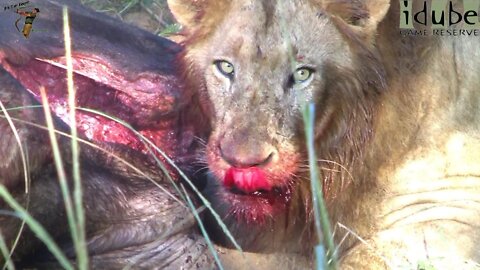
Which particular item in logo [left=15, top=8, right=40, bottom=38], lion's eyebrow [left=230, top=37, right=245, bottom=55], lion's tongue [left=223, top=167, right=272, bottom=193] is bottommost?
lion's tongue [left=223, top=167, right=272, bottom=193]

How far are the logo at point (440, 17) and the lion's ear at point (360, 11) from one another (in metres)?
0.13

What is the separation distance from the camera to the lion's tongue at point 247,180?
282 centimetres

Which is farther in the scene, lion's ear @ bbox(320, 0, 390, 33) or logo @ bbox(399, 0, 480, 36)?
logo @ bbox(399, 0, 480, 36)

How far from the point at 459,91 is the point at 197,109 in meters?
0.90

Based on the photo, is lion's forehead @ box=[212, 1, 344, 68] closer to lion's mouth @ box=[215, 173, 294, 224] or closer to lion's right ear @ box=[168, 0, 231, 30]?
lion's right ear @ box=[168, 0, 231, 30]

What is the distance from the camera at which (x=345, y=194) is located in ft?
10.5

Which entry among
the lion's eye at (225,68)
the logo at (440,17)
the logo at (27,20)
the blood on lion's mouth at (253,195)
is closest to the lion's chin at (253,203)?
the blood on lion's mouth at (253,195)

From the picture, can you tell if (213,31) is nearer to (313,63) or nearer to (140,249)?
(313,63)

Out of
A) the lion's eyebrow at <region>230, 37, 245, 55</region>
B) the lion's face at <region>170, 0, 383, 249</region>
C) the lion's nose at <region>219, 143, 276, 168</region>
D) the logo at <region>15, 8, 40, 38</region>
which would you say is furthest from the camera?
the logo at <region>15, 8, 40, 38</region>

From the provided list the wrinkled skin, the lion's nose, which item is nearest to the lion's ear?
the wrinkled skin

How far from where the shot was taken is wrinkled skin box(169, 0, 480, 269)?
9.43 feet

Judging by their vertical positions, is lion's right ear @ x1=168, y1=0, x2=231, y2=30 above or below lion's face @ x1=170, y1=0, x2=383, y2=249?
above

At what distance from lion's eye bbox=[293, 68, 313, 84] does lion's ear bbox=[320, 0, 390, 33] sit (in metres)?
0.22

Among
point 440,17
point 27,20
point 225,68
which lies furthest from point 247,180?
point 27,20
